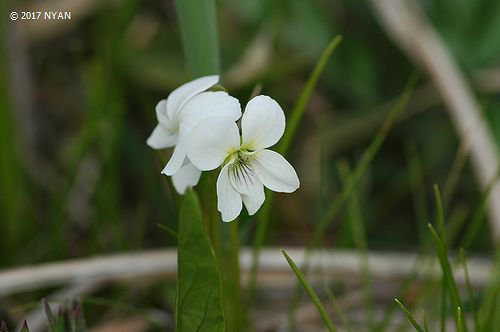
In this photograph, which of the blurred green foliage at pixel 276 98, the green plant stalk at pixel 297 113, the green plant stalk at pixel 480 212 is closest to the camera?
the green plant stalk at pixel 297 113

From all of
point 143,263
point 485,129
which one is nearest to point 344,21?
point 485,129

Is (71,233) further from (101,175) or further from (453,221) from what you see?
(453,221)

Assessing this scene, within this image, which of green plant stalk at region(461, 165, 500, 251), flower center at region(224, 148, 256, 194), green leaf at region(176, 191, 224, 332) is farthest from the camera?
green plant stalk at region(461, 165, 500, 251)

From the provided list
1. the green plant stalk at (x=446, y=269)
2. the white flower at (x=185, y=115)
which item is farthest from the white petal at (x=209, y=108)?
the green plant stalk at (x=446, y=269)

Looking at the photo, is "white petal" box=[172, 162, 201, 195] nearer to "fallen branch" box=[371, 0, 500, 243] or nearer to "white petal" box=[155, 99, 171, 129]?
"white petal" box=[155, 99, 171, 129]

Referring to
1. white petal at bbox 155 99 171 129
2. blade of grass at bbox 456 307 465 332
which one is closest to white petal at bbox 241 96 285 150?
white petal at bbox 155 99 171 129

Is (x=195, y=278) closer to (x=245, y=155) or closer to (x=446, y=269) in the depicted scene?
(x=245, y=155)

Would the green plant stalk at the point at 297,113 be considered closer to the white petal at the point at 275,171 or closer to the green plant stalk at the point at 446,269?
the white petal at the point at 275,171
